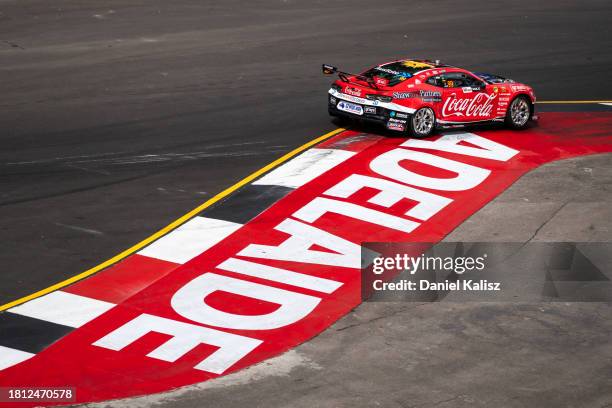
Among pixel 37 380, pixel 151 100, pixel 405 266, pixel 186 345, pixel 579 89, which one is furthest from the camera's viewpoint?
pixel 579 89

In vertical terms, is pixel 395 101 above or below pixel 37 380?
above

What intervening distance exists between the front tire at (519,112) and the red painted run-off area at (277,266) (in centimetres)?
37

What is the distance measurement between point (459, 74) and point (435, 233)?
20.4ft

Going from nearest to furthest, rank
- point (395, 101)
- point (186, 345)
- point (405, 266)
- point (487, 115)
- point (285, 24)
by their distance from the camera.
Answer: point (186, 345) < point (405, 266) < point (395, 101) < point (487, 115) < point (285, 24)

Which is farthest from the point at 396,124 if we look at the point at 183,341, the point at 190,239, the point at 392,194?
the point at 183,341

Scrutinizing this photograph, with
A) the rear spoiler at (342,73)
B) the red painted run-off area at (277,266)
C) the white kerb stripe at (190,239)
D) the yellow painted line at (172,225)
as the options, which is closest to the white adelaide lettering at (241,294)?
the red painted run-off area at (277,266)

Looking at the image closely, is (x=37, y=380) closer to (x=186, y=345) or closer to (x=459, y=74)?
(x=186, y=345)

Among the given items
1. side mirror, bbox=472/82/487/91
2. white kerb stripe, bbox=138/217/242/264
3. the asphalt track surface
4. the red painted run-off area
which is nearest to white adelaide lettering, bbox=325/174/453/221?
the red painted run-off area

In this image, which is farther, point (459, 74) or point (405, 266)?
point (459, 74)

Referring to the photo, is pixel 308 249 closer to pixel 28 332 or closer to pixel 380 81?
pixel 28 332

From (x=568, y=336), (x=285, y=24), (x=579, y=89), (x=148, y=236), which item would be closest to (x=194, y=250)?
(x=148, y=236)

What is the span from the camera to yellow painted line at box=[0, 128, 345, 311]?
13207 millimetres

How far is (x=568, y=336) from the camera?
12.3 meters

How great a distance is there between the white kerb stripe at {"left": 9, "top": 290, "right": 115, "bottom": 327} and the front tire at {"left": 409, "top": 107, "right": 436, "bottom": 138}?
361 inches
